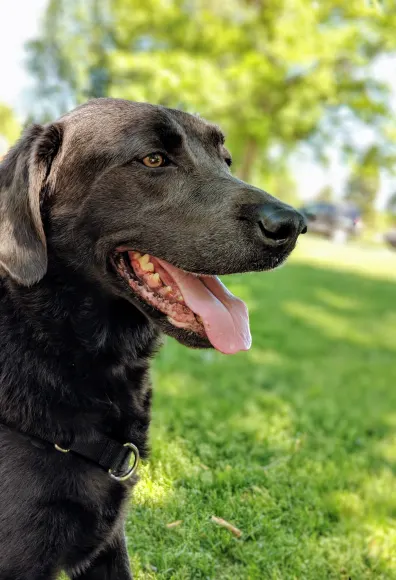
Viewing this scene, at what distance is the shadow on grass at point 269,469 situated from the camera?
7.92ft

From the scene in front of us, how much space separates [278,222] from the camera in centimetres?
204

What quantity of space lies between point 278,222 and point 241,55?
13.6 metres

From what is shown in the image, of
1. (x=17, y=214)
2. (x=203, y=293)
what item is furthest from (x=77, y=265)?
(x=203, y=293)

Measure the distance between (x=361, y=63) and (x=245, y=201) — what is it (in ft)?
48.4

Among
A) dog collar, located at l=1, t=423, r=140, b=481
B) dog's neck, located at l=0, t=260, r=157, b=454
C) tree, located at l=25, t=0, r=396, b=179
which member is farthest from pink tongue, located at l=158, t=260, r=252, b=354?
tree, located at l=25, t=0, r=396, b=179

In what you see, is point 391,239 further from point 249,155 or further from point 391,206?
point 249,155

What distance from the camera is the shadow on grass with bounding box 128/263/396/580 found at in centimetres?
241

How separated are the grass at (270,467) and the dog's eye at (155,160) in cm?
125

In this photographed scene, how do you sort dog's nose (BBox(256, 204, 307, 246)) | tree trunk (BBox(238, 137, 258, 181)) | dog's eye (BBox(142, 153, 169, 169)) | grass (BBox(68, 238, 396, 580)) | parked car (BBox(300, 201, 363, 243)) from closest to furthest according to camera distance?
dog's nose (BBox(256, 204, 307, 246)) < dog's eye (BBox(142, 153, 169, 169)) < grass (BBox(68, 238, 396, 580)) < tree trunk (BBox(238, 137, 258, 181)) < parked car (BBox(300, 201, 363, 243))

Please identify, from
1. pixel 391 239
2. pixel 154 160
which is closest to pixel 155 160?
pixel 154 160

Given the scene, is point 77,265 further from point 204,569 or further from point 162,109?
point 204,569

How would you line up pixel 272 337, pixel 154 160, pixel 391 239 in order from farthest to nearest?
pixel 391 239, pixel 272 337, pixel 154 160

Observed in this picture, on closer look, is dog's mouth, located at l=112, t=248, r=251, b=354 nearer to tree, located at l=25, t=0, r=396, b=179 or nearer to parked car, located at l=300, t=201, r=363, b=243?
tree, located at l=25, t=0, r=396, b=179

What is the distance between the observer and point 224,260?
7.14ft
